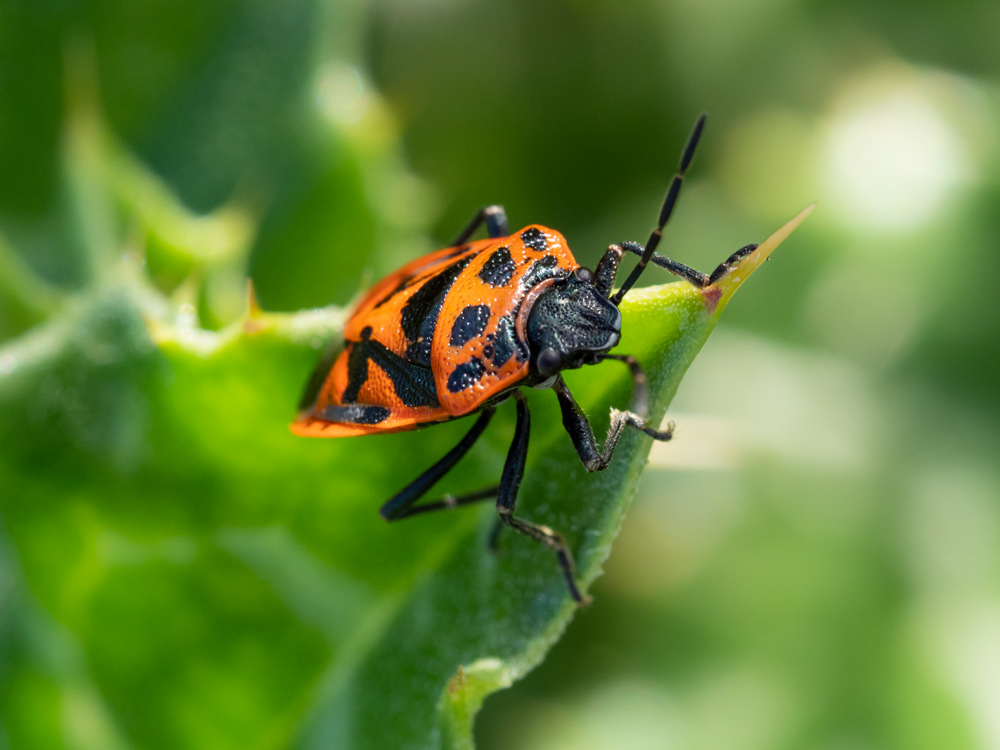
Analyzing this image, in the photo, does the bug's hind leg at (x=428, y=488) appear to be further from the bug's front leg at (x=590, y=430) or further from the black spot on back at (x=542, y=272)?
the black spot on back at (x=542, y=272)

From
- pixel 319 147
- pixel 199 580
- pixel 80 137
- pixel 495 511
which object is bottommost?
pixel 199 580

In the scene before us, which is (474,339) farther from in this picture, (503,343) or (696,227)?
(696,227)

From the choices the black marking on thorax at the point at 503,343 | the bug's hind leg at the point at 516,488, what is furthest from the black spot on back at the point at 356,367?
the bug's hind leg at the point at 516,488

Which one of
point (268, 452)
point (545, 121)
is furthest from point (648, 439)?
point (545, 121)

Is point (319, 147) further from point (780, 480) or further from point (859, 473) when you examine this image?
point (859, 473)

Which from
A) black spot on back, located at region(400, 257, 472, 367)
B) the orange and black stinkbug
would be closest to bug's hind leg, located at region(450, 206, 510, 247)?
the orange and black stinkbug

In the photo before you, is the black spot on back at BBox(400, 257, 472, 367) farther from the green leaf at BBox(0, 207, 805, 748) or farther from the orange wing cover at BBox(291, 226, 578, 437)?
the green leaf at BBox(0, 207, 805, 748)

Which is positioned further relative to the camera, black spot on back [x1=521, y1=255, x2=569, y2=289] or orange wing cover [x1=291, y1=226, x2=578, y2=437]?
black spot on back [x1=521, y1=255, x2=569, y2=289]

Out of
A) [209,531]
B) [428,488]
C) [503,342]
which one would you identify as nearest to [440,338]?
[503,342]
